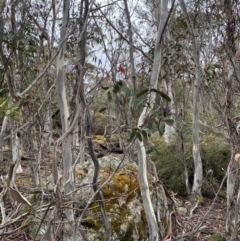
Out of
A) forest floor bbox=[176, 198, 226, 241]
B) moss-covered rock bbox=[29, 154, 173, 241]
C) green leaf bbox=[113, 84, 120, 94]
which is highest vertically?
green leaf bbox=[113, 84, 120, 94]

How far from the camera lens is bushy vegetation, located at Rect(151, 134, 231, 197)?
23.2ft

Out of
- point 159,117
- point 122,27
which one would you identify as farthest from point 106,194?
point 122,27

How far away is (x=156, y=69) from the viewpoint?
97.7 inches

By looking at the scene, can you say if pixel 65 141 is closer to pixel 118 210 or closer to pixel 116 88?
pixel 116 88

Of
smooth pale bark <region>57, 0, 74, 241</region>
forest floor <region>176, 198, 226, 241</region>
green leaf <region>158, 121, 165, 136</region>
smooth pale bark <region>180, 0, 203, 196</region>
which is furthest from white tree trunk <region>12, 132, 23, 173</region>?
smooth pale bark <region>180, 0, 203, 196</region>

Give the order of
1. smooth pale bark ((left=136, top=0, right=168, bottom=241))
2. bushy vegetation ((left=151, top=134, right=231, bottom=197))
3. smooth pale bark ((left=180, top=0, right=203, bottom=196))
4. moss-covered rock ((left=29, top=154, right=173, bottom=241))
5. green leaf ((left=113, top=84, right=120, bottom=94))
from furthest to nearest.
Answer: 1. bushy vegetation ((left=151, top=134, right=231, bottom=197))
2. smooth pale bark ((left=180, top=0, right=203, bottom=196))
3. moss-covered rock ((left=29, top=154, right=173, bottom=241))
4. smooth pale bark ((left=136, top=0, right=168, bottom=241))
5. green leaf ((left=113, top=84, right=120, bottom=94))

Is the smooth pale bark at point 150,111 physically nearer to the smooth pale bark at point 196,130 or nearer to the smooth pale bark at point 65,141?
the smooth pale bark at point 65,141

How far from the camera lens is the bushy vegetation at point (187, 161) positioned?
7.07 metres

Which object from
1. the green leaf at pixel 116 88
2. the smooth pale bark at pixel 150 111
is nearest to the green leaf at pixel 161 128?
the smooth pale bark at pixel 150 111

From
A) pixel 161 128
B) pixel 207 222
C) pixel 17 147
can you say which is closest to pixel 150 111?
pixel 161 128

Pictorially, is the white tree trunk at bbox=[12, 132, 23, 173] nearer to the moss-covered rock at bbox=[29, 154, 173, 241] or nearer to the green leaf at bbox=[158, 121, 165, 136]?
the moss-covered rock at bbox=[29, 154, 173, 241]

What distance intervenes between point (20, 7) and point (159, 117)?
13.4 feet

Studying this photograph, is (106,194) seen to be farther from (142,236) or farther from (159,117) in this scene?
(159,117)

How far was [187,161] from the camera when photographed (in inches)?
296
